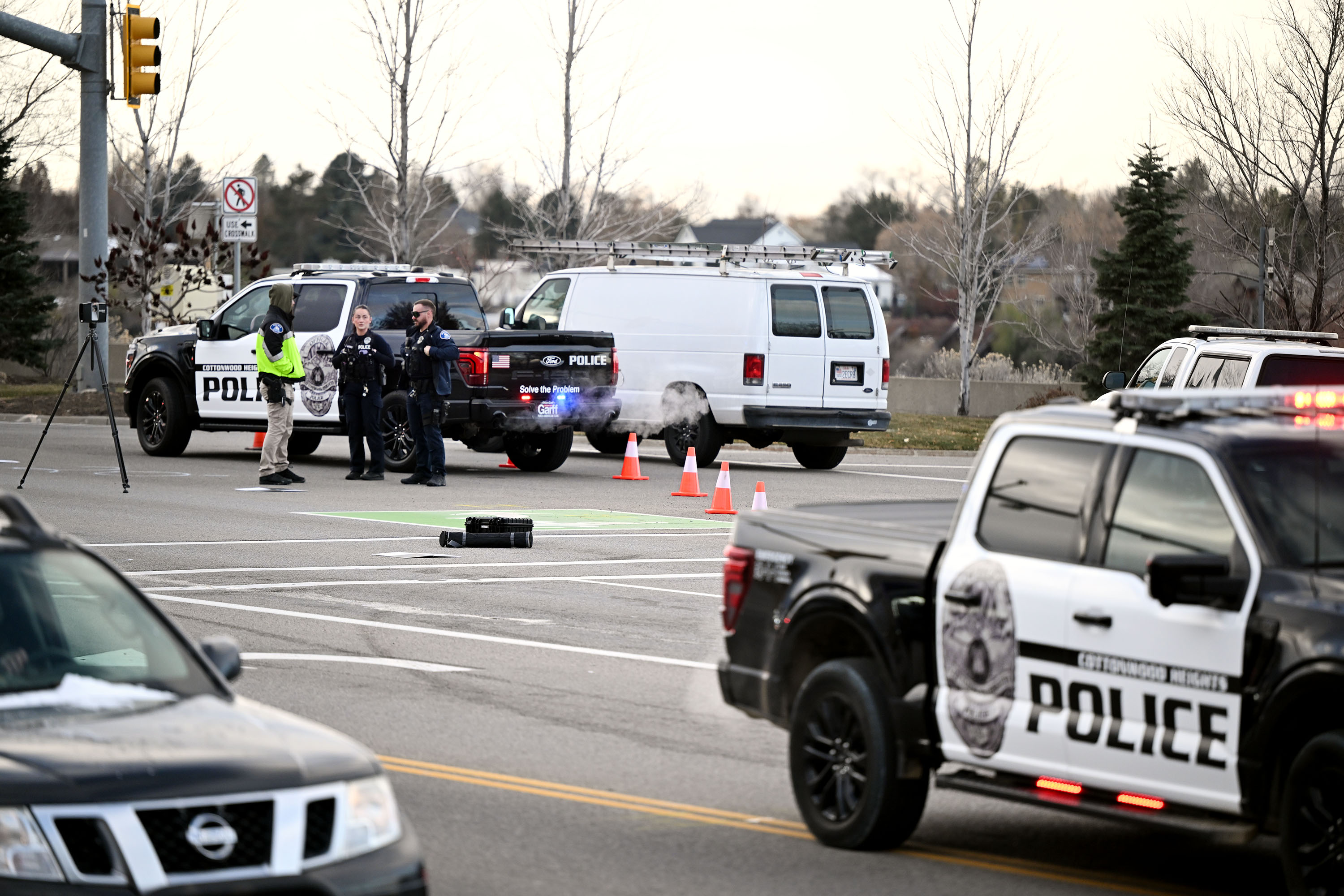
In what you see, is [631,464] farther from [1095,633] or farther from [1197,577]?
[1197,577]

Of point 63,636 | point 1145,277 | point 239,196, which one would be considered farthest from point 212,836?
point 1145,277

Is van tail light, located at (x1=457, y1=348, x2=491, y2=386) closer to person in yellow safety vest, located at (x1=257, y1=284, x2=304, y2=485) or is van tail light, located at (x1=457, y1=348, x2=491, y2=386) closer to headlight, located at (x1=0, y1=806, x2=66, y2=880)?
person in yellow safety vest, located at (x1=257, y1=284, x2=304, y2=485)

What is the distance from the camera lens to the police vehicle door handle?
6082 millimetres

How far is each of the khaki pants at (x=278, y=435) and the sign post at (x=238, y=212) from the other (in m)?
6.84

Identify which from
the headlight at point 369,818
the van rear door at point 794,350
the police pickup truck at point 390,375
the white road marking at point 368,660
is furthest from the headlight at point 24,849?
the van rear door at point 794,350

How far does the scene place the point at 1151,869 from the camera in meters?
6.69

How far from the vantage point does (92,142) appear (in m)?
31.6

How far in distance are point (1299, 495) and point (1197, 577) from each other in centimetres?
51

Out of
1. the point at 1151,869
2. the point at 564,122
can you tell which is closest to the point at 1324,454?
the point at 1151,869

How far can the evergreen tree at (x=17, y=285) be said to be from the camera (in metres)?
44.6

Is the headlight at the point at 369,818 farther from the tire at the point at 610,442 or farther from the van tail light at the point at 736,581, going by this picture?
the tire at the point at 610,442

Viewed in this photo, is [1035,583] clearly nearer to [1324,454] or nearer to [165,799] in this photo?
[1324,454]

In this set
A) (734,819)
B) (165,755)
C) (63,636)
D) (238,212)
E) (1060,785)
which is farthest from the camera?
(238,212)

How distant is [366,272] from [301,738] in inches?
736
